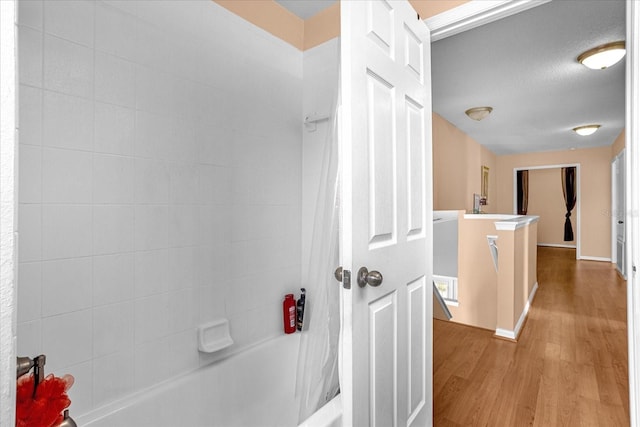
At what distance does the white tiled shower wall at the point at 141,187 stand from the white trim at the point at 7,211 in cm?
93

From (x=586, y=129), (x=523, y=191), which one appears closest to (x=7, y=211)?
(x=586, y=129)

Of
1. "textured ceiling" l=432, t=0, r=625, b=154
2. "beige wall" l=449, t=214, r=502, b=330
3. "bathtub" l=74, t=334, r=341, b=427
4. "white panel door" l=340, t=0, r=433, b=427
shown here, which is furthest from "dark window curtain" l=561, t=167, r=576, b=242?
"bathtub" l=74, t=334, r=341, b=427

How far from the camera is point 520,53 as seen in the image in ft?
8.60

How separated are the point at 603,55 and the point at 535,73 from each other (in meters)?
0.54

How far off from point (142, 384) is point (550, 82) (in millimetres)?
4081

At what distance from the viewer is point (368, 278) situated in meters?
1.07

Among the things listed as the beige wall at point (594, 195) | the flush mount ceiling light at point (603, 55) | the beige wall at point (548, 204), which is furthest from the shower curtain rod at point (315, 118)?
the beige wall at point (548, 204)

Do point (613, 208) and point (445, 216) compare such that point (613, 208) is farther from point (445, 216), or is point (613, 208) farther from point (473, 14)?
point (473, 14)

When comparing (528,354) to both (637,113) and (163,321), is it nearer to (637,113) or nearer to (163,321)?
(637,113)

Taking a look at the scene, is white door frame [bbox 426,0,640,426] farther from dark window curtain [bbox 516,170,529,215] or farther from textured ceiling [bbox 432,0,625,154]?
dark window curtain [bbox 516,170,529,215]

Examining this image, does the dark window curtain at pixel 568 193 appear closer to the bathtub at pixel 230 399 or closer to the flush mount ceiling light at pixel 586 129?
the flush mount ceiling light at pixel 586 129

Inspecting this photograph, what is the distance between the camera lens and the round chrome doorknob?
106 centimetres

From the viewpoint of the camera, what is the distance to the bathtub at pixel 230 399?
124cm

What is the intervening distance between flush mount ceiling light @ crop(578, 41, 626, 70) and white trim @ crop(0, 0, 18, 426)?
340cm
